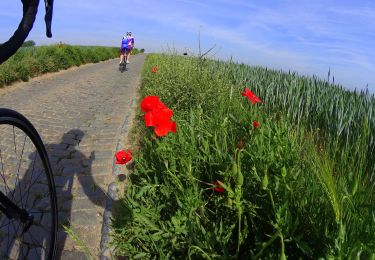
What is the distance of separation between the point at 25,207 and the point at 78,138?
3.37 meters

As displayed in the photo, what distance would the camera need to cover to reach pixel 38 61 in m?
16.4

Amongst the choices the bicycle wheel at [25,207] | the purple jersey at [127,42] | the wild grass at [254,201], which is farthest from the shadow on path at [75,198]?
the purple jersey at [127,42]

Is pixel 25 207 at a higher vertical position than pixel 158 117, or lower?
lower

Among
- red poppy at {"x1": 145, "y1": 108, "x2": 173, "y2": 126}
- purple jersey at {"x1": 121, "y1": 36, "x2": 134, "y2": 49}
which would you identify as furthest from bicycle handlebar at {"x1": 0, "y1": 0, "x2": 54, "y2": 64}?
purple jersey at {"x1": 121, "y1": 36, "x2": 134, "y2": 49}

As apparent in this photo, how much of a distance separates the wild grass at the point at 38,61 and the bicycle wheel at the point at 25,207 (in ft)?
29.5

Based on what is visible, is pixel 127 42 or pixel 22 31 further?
pixel 127 42

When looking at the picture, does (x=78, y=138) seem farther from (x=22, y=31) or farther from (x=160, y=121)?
(x=22, y=31)

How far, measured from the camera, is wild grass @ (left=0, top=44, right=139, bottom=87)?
1271 centimetres

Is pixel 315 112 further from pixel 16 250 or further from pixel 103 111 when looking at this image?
pixel 103 111

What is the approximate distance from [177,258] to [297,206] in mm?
906

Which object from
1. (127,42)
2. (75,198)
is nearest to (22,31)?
(75,198)

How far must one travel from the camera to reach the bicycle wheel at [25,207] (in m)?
2.19

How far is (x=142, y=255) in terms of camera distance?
261cm

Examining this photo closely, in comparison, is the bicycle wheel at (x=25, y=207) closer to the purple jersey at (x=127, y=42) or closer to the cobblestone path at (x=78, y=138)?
the cobblestone path at (x=78, y=138)
